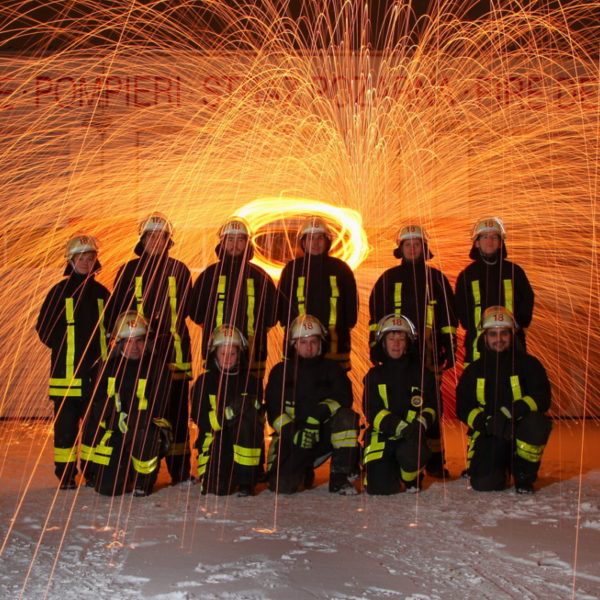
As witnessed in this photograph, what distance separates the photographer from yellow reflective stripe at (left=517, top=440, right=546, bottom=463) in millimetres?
6594

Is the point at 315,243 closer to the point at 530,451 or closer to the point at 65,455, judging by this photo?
the point at 530,451

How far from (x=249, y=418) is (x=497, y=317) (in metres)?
2.00

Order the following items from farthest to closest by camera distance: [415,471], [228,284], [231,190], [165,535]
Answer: [231,190] → [228,284] → [415,471] → [165,535]

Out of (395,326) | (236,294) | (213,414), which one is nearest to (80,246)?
(236,294)

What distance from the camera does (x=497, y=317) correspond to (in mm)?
6969

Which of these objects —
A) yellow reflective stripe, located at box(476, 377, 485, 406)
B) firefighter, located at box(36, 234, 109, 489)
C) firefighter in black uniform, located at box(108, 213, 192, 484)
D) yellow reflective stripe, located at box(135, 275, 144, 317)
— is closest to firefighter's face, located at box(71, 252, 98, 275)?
firefighter, located at box(36, 234, 109, 489)

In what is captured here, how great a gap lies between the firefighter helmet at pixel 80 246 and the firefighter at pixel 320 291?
5.09 ft

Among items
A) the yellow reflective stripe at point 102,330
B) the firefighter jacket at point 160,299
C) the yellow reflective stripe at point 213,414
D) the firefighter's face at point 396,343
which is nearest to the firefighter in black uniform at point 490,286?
the firefighter's face at point 396,343

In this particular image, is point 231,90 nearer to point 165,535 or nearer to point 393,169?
point 393,169

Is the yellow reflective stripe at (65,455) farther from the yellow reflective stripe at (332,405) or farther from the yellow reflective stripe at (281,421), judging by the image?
the yellow reflective stripe at (332,405)

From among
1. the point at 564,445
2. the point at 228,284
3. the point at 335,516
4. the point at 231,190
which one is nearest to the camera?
the point at 335,516

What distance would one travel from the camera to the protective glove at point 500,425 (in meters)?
6.74

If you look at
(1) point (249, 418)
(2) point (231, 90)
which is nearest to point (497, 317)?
(1) point (249, 418)

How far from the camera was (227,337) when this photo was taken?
6.90m
